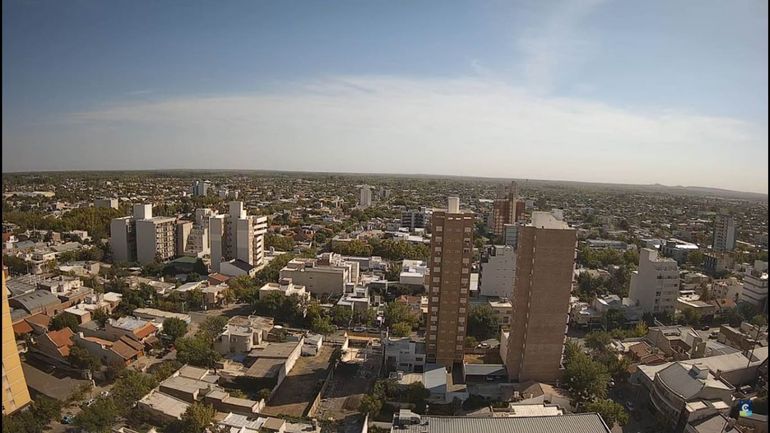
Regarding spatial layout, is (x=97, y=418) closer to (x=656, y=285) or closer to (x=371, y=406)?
(x=371, y=406)

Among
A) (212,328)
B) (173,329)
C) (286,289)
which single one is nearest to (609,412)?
(212,328)

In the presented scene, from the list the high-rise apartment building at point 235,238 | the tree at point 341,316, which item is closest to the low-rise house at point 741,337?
the tree at point 341,316

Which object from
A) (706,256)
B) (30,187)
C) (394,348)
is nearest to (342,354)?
(394,348)

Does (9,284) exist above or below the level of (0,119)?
below

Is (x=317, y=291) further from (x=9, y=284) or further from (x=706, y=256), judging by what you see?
(x=706, y=256)

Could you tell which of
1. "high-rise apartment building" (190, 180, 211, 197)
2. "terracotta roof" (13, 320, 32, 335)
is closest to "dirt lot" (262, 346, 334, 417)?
"terracotta roof" (13, 320, 32, 335)
